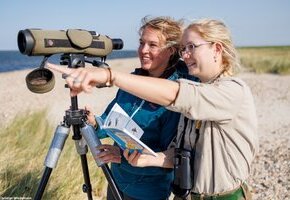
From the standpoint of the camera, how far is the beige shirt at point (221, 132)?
1.47m

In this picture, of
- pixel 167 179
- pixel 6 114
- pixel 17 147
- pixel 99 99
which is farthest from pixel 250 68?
pixel 167 179

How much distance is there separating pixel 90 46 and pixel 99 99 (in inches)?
352

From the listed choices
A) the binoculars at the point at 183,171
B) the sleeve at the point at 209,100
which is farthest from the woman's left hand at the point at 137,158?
the sleeve at the point at 209,100

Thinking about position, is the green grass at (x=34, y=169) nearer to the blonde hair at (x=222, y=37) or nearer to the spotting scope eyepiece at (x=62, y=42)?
the spotting scope eyepiece at (x=62, y=42)

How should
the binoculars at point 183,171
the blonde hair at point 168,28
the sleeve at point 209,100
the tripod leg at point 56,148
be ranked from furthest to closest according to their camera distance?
the blonde hair at point 168,28 → the tripod leg at point 56,148 → the binoculars at point 183,171 → the sleeve at point 209,100

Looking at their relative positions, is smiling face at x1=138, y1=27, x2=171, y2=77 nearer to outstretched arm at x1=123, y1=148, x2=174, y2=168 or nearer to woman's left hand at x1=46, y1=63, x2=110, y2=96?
outstretched arm at x1=123, y1=148, x2=174, y2=168

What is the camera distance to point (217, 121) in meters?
1.56

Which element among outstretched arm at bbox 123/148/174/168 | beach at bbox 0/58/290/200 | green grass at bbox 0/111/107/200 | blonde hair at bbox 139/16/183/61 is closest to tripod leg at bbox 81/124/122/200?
outstretched arm at bbox 123/148/174/168

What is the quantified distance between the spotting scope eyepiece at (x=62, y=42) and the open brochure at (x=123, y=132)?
0.99ft

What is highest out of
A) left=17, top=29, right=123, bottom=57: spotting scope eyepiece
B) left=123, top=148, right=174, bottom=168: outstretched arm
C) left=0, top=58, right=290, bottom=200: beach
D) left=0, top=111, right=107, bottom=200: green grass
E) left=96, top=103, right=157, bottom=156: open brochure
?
left=17, top=29, right=123, bottom=57: spotting scope eyepiece

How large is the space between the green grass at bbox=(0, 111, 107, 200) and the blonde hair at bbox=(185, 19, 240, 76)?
1971 mm

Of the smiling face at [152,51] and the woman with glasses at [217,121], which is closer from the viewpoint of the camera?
the woman with glasses at [217,121]

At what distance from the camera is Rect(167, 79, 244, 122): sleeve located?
143 centimetres

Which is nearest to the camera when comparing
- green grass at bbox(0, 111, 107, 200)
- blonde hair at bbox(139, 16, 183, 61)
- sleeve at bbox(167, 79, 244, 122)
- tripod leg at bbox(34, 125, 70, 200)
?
sleeve at bbox(167, 79, 244, 122)
